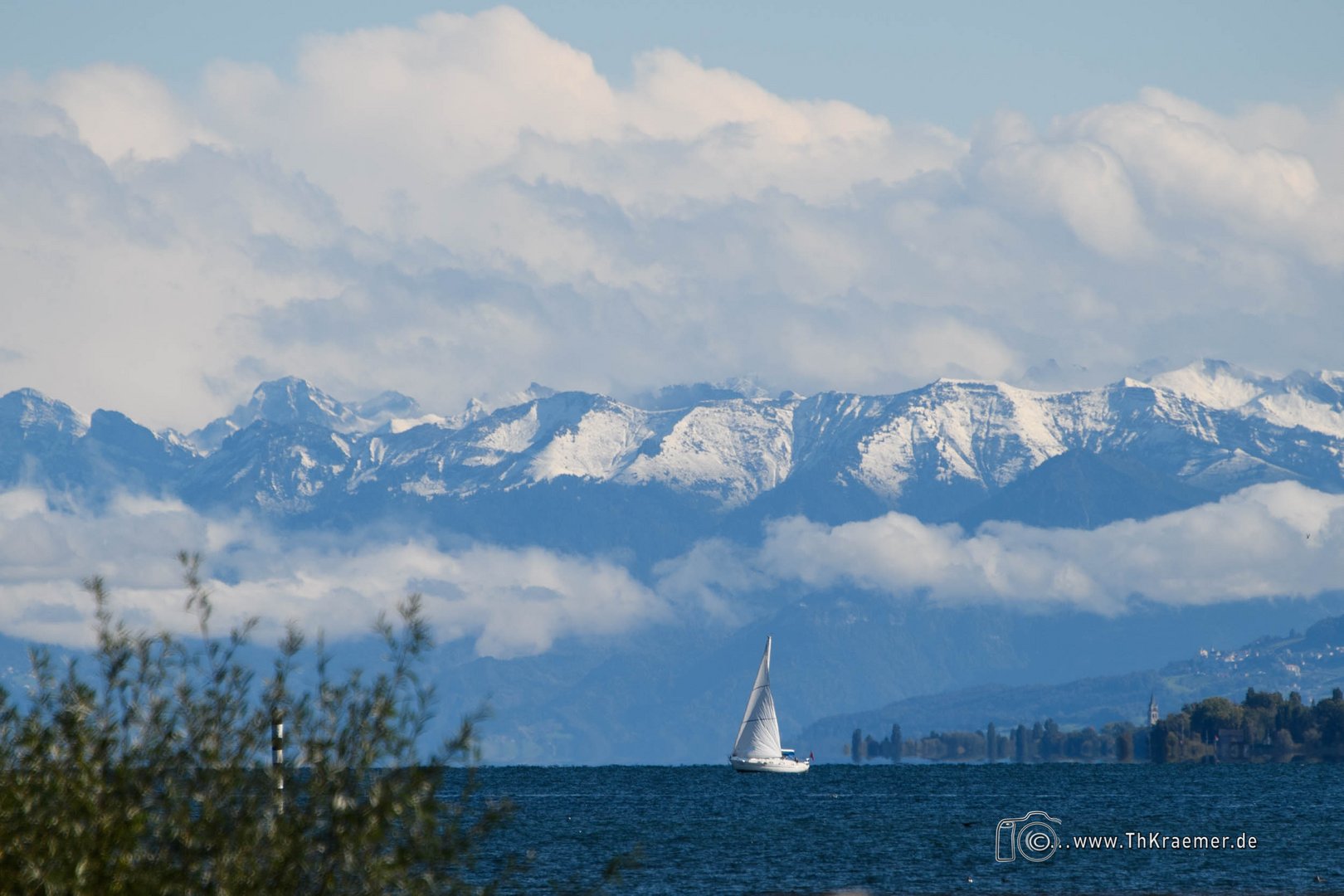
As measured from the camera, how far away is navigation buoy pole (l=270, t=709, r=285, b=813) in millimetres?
33531

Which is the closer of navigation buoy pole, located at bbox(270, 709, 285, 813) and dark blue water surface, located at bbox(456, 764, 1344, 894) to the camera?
navigation buoy pole, located at bbox(270, 709, 285, 813)

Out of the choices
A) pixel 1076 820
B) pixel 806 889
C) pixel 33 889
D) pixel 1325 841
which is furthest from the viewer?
pixel 1076 820

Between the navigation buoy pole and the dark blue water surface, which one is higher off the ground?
the navigation buoy pole

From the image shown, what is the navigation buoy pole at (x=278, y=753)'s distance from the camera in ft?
110

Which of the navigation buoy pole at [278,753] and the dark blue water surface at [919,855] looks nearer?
the navigation buoy pole at [278,753]

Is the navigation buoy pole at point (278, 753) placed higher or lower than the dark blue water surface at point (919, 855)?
higher

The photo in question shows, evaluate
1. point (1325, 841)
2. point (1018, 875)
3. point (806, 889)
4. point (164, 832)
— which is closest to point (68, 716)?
point (164, 832)

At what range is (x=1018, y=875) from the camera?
371 ft

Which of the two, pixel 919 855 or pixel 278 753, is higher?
pixel 278 753

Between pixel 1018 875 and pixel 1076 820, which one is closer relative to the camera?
pixel 1018 875

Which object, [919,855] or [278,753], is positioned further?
[919,855]

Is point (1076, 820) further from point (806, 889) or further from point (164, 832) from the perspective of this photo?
point (164, 832)

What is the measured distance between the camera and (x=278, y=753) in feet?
122

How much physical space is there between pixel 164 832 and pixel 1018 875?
87.5 metres
